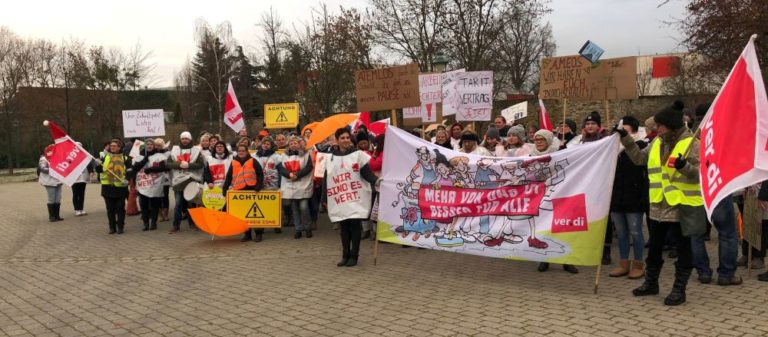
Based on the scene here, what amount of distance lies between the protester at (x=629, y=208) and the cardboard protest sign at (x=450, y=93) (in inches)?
252

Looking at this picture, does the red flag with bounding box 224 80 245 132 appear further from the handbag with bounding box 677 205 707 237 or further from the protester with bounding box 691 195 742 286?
the handbag with bounding box 677 205 707 237

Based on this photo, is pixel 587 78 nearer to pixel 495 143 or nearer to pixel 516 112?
pixel 495 143

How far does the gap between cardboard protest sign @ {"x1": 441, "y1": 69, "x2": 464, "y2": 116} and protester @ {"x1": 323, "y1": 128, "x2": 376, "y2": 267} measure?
5.48m

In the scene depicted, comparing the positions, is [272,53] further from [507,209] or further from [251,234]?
[507,209]

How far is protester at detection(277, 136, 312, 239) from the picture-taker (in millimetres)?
10289

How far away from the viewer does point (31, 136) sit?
41344 millimetres

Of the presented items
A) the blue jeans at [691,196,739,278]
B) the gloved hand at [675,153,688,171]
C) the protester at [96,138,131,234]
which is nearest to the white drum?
the protester at [96,138,131,234]

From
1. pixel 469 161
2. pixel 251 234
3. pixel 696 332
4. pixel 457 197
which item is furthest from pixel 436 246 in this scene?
pixel 251 234

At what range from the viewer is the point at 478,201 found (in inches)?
276

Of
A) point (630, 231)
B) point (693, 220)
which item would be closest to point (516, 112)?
point (630, 231)

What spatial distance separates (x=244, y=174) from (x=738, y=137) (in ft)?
24.6

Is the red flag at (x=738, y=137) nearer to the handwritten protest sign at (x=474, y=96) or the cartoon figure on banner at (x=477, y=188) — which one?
the cartoon figure on banner at (x=477, y=188)

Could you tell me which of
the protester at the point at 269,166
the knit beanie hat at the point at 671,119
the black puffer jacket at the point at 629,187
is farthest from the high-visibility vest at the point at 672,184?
the protester at the point at 269,166

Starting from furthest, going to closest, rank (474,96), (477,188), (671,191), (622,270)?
(474,96)
(477,188)
(622,270)
(671,191)
